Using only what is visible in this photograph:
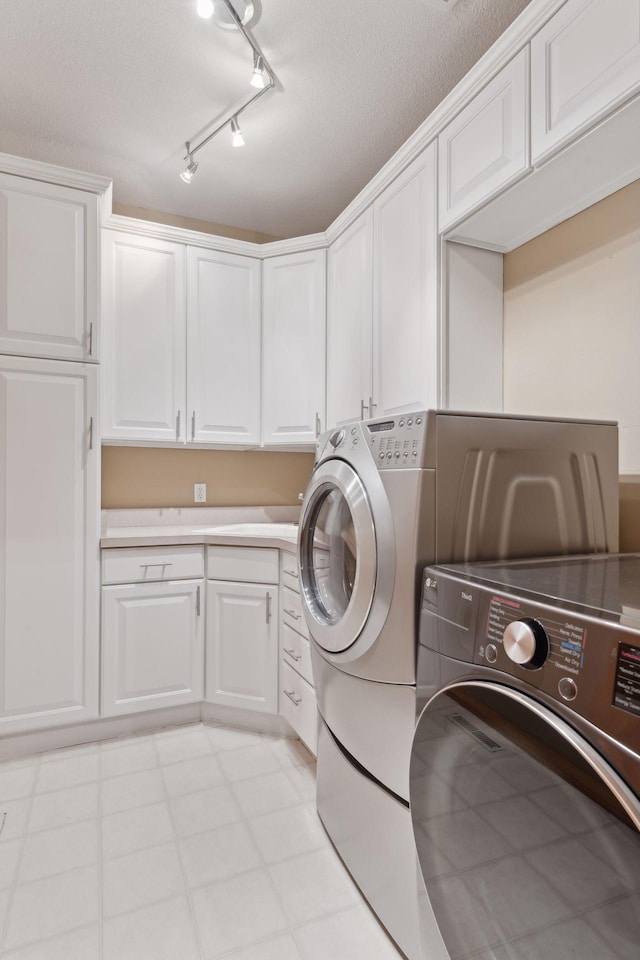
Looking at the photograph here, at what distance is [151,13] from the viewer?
1.74m

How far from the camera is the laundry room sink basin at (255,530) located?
2418 mm

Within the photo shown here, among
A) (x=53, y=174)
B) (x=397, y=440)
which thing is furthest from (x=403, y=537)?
(x=53, y=174)

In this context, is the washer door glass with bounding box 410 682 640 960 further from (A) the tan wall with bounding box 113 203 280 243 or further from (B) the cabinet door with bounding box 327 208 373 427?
(A) the tan wall with bounding box 113 203 280 243

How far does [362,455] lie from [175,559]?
1.37m

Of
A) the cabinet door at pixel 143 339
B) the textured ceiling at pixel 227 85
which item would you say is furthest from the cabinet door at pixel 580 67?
the cabinet door at pixel 143 339

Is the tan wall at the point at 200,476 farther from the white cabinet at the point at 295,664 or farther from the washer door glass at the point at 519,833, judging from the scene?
the washer door glass at the point at 519,833

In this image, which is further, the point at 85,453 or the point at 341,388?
the point at 341,388

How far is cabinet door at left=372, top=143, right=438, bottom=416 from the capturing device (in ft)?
6.37

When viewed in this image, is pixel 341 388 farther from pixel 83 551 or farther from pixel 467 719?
pixel 467 719

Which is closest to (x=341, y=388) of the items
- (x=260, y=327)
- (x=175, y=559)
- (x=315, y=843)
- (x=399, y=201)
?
(x=260, y=327)

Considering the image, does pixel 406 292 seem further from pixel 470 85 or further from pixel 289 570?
pixel 289 570

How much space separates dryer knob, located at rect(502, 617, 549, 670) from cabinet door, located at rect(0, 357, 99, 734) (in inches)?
77.4

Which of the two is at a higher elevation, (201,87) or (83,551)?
(201,87)

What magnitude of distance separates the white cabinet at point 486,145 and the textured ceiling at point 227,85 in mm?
360
